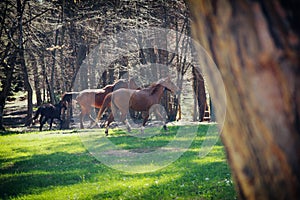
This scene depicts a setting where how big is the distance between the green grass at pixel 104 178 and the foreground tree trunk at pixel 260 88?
6.17 meters

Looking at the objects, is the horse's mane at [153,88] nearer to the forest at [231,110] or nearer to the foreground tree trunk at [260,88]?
the forest at [231,110]

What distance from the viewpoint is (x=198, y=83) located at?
104 ft

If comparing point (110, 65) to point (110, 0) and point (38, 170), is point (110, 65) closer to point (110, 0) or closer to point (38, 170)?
point (110, 0)

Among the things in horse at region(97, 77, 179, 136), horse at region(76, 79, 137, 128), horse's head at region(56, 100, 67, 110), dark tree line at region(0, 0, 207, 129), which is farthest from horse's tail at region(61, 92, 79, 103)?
horse at region(97, 77, 179, 136)

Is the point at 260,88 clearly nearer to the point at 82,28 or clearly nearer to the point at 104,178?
the point at 104,178

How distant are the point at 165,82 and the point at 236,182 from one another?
17.4 metres

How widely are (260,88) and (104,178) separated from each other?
8.33 meters

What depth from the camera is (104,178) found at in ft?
29.8

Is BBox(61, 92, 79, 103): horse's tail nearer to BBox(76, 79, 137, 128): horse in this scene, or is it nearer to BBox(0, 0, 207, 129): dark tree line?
BBox(76, 79, 137, 128): horse

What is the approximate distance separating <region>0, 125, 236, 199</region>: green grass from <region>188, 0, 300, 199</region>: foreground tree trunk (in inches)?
243

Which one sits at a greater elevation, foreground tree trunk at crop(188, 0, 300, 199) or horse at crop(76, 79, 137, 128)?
horse at crop(76, 79, 137, 128)

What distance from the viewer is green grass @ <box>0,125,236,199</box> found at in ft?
25.0

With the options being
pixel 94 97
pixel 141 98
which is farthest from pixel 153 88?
pixel 94 97

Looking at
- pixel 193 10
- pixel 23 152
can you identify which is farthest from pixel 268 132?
pixel 23 152
